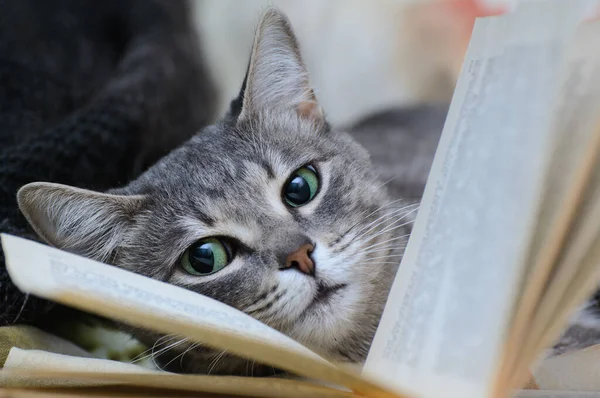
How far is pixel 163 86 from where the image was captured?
117 cm

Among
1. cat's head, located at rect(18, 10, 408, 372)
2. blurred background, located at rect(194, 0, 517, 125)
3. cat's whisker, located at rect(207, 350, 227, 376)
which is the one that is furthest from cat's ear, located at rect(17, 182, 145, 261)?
blurred background, located at rect(194, 0, 517, 125)

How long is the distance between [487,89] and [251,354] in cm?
35

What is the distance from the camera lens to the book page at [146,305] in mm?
405

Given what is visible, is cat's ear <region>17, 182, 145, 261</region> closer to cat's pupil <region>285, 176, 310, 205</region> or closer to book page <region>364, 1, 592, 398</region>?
cat's pupil <region>285, 176, 310, 205</region>

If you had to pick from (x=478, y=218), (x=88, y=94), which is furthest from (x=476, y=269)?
(x=88, y=94)

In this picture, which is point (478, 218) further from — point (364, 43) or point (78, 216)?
A: point (364, 43)

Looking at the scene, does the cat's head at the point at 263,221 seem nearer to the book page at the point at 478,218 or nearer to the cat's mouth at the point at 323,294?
the cat's mouth at the point at 323,294

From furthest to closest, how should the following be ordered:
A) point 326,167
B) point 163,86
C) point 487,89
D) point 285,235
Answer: point 163,86 → point 326,167 → point 285,235 → point 487,89

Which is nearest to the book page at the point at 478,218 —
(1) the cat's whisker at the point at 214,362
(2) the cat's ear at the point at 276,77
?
(1) the cat's whisker at the point at 214,362

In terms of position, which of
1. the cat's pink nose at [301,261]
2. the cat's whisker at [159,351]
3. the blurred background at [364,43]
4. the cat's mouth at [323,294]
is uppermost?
the blurred background at [364,43]

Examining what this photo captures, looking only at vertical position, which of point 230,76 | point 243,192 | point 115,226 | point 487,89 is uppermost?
point 230,76

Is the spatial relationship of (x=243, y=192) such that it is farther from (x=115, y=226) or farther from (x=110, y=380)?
(x=110, y=380)

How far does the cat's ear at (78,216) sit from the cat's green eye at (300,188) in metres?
0.21

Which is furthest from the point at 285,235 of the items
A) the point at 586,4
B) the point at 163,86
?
the point at 163,86
